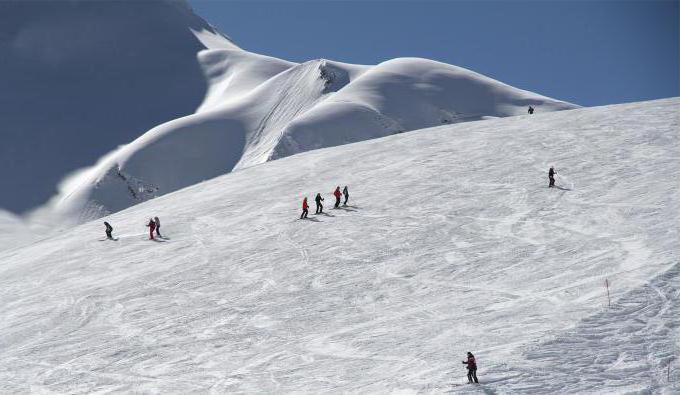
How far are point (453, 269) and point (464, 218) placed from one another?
6.36 m

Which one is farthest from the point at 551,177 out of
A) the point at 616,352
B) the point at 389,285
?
the point at 616,352

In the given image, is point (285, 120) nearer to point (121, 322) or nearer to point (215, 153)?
point (215, 153)

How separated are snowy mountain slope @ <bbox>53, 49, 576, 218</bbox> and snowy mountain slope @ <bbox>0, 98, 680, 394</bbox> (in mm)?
89532

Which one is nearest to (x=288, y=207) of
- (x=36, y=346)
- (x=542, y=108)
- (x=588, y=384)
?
(x=36, y=346)

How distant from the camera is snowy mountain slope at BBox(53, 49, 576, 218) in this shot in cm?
13575

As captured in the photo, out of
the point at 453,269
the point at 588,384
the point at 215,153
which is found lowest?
the point at 588,384

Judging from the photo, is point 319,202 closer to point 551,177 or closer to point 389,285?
point 551,177

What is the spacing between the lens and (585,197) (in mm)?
35000

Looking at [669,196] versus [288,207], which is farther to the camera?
[288,207]

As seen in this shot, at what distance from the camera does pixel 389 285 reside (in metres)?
27.7

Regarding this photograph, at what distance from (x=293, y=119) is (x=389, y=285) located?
120705 millimetres

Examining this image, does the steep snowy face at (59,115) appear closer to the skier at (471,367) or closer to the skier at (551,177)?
the skier at (551,177)

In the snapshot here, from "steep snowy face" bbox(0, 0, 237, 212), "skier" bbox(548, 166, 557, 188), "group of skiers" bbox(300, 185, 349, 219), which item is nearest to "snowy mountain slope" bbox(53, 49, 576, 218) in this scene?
"steep snowy face" bbox(0, 0, 237, 212)

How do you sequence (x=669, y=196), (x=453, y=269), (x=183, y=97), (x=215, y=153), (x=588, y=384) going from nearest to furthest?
1. (x=588, y=384)
2. (x=453, y=269)
3. (x=669, y=196)
4. (x=215, y=153)
5. (x=183, y=97)
